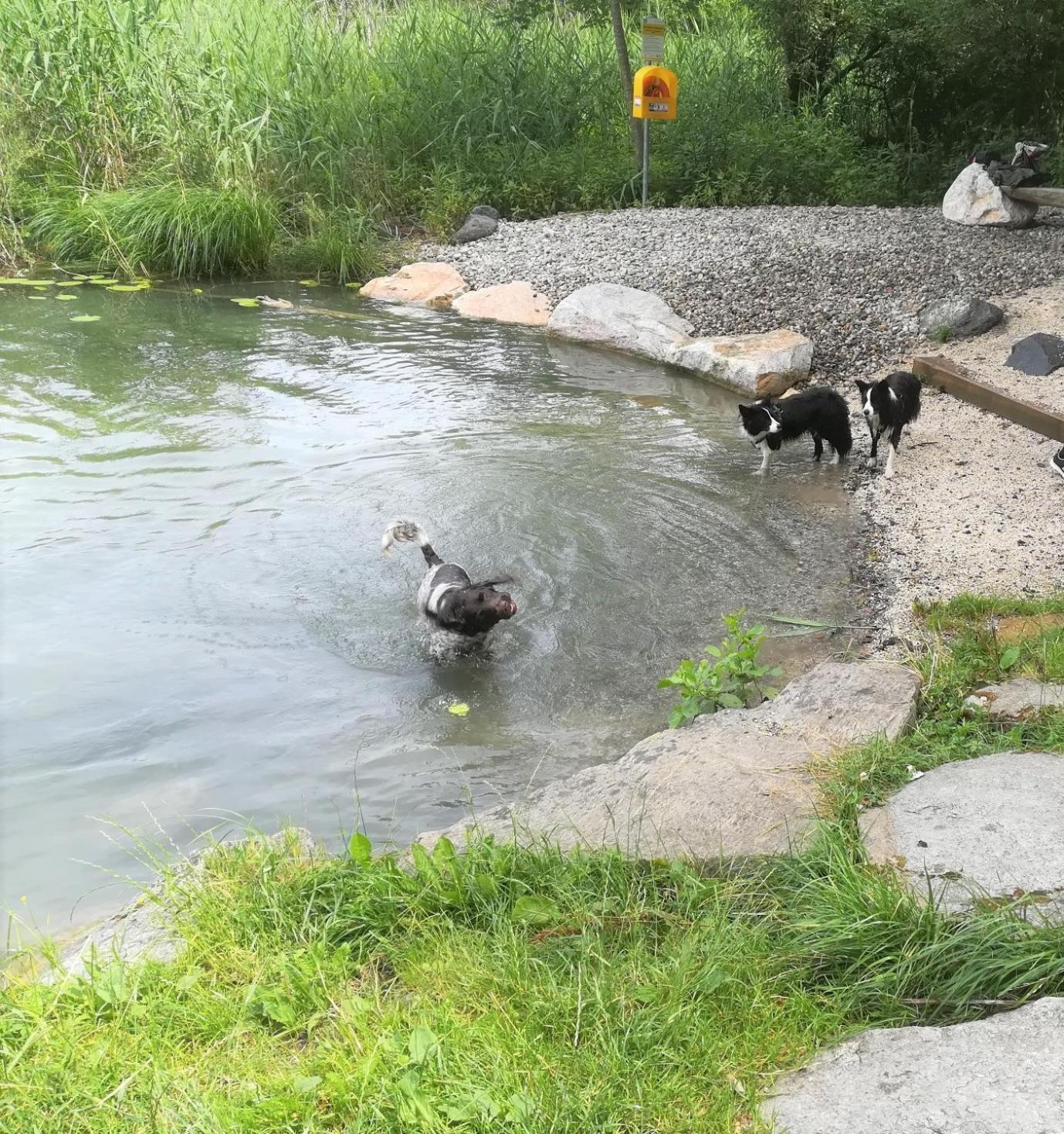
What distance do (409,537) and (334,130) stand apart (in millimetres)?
10331

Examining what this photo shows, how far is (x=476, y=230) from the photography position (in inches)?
561

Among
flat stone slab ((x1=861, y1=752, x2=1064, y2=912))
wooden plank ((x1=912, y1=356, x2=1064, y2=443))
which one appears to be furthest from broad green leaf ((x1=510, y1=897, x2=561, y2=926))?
wooden plank ((x1=912, y1=356, x2=1064, y2=443))

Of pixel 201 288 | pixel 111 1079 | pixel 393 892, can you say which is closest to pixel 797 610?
pixel 393 892

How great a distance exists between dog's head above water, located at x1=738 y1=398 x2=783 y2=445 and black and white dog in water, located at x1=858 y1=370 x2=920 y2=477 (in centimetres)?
62

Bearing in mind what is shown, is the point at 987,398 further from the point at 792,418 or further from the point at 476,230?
the point at 476,230

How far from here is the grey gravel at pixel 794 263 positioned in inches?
406

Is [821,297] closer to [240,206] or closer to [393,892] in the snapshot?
[240,206]

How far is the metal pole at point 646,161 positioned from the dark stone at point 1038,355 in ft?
21.9

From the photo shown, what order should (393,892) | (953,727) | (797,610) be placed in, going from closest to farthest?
(393,892) < (953,727) < (797,610)

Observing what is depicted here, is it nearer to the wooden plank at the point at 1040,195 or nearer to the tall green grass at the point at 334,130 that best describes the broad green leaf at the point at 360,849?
the tall green grass at the point at 334,130

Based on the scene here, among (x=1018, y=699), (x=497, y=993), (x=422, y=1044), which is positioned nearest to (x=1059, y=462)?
(x=1018, y=699)

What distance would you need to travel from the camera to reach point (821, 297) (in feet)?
35.3

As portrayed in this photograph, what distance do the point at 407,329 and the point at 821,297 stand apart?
14.2 ft

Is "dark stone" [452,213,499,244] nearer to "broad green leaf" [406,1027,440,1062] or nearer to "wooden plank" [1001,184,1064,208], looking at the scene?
"wooden plank" [1001,184,1064,208]
